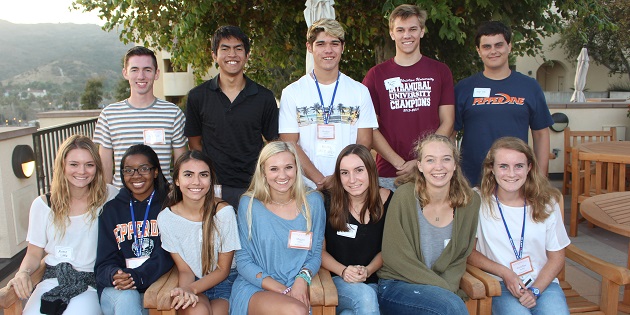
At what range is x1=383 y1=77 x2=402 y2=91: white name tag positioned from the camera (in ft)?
11.1

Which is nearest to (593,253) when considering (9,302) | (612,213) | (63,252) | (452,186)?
(612,213)

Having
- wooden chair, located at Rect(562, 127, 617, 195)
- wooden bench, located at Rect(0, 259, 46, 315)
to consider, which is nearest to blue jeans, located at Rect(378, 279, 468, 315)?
wooden bench, located at Rect(0, 259, 46, 315)

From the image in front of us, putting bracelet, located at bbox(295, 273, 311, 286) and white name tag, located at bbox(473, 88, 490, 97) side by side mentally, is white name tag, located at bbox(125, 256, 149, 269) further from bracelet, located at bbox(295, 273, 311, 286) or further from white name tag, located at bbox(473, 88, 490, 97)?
white name tag, located at bbox(473, 88, 490, 97)

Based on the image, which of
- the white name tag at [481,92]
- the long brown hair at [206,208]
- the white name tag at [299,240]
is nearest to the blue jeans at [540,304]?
the white name tag at [299,240]

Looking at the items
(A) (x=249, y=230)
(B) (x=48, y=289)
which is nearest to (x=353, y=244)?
(A) (x=249, y=230)

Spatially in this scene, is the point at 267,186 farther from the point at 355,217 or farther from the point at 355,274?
the point at 355,274

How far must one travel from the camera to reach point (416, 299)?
255cm

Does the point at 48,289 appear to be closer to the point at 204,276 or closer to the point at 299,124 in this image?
the point at 204,276

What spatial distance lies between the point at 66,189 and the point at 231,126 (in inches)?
40.8

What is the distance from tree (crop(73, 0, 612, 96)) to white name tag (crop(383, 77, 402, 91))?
2.61m

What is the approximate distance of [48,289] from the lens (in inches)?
106

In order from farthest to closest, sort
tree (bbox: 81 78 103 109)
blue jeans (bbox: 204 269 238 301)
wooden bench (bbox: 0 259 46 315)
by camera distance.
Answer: tree (bbox: 81 78 103 109), blue jeans (bbox: 204 269 238 301), wooden bench (bbox: 0 259 46 315)

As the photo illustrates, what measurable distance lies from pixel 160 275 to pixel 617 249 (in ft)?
15.0

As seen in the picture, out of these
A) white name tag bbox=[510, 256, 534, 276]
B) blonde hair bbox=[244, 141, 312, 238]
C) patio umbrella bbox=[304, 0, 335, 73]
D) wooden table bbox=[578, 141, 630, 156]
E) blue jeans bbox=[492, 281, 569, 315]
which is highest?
patio umbrella bbox=[304, 0, 335, 73]
